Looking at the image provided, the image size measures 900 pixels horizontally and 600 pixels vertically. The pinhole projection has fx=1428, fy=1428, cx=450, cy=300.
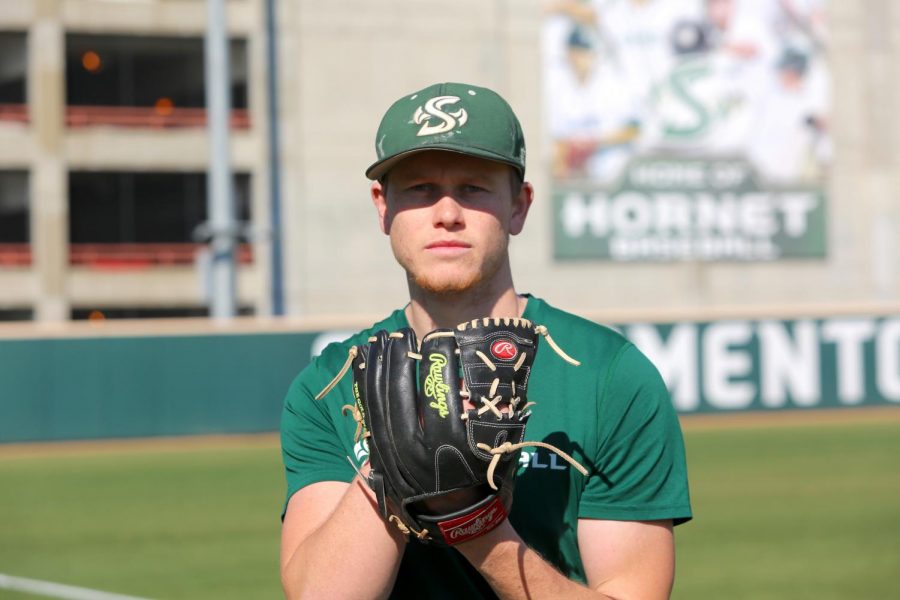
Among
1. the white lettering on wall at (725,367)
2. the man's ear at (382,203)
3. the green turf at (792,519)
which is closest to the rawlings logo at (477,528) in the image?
the man's ear at (382,203)

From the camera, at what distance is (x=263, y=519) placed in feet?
44.6

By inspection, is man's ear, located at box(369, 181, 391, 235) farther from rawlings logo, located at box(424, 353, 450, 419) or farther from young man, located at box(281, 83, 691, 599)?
rawlings logo, located at box(424, 353, 450, 419)

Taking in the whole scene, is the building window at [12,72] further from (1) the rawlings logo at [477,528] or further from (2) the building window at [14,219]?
(1) the rawlings logo at [477,528]

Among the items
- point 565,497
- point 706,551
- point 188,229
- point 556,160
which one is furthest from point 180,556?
point 188,229

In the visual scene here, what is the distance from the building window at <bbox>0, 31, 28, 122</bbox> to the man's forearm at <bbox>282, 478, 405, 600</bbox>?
39689 millimetres

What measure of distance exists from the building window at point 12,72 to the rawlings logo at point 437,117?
3956 centimetres

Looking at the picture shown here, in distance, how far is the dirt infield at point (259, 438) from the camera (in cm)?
2158

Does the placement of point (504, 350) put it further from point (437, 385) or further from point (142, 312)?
point (142, 312)

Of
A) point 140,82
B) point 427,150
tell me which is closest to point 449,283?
point 427,150

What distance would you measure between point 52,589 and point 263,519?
352cm

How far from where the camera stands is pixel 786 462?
58.6ft

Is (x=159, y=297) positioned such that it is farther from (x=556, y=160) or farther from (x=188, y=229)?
(x=556, y=160)

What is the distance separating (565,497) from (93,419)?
1925 cm

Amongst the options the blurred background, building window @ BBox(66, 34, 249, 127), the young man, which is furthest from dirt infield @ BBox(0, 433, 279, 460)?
building window @ BBox(66, 34, 249, 127)
